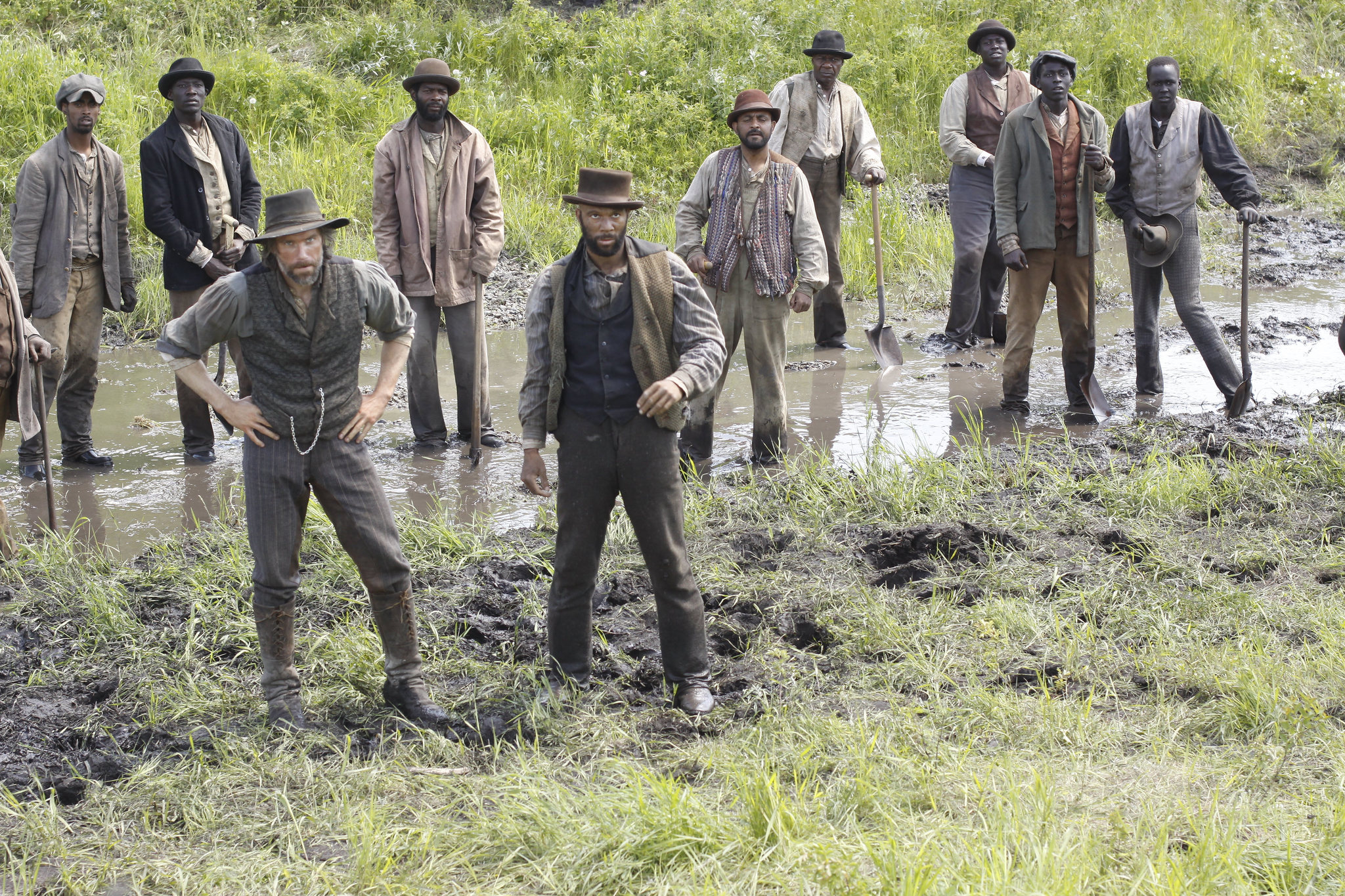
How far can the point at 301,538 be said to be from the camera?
4559 millimetres

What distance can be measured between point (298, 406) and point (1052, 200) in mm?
5183

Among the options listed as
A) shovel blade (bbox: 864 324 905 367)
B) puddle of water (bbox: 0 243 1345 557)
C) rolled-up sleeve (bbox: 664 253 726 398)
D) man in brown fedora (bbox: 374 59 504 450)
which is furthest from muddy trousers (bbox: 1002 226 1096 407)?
rolled-up sleeve (bbox: 664 253 726 398)

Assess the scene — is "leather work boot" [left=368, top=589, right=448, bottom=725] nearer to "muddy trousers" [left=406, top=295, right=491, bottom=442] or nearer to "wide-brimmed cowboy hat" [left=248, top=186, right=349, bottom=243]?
"wide-brimmed cowboy hat" [left=248, top=186, right=349, bottom=243]

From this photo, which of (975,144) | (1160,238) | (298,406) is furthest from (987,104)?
(298,406)

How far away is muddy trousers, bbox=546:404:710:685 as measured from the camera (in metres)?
4.55

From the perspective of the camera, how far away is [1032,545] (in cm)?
599

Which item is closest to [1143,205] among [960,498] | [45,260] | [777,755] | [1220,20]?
[960,498]

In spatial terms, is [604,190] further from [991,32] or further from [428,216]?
[991,32]

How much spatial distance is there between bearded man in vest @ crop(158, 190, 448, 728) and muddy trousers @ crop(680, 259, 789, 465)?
9.53 feet

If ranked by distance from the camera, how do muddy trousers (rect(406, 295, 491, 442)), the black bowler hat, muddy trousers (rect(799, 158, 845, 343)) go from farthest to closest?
muddy trousers (rect(799, 158, 845, 343))
the black bowler hat
muddy trousers (rect(406, 295, 491, 442))

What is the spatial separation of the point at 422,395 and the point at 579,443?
3.51m

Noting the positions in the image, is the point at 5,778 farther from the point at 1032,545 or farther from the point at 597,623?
the point at 1032,545

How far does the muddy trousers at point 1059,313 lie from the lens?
8.13 m

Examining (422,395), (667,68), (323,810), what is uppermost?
(667,68)
